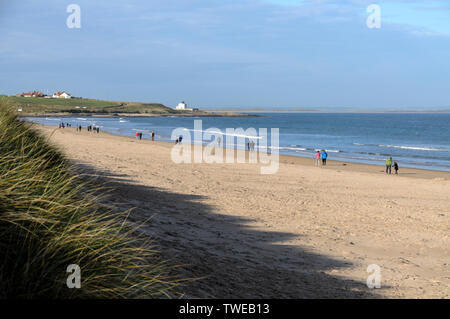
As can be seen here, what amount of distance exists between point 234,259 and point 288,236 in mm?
2413

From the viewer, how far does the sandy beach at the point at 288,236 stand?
19.8ft

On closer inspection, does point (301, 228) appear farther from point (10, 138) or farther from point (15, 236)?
point (15, 236)

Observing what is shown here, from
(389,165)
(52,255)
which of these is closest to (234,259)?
(52,255)

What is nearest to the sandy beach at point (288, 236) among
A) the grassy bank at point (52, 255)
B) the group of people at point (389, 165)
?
the grassy bank at point (52, 255)

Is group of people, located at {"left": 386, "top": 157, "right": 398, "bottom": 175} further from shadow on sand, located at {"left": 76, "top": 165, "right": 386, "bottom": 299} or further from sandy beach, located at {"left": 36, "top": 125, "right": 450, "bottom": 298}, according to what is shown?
shadow on sand, located at {"left": 76, "top": 165, "right": 386, "bottom": 299}

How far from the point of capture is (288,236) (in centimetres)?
891

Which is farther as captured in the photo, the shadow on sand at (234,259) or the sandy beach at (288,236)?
the sandy beach at (288,236)

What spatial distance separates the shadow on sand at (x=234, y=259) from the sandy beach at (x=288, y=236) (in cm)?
2

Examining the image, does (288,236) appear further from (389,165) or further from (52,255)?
(389,165)

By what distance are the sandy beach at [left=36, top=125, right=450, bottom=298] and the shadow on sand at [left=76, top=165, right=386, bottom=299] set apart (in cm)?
2

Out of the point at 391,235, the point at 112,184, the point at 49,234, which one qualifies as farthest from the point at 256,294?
the point at 112,184

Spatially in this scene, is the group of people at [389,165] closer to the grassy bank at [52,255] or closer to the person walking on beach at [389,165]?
the person walking on beach at [389,165]

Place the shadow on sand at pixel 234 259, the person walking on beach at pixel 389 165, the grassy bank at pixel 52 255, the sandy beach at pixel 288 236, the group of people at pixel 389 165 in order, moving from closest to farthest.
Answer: the grassy bank at pixel 52 255 < the shadow on sand at pixel 234 259 < the sandy beach at pixel 288 236 < the group of people at pixel 389 165 < the person walking on beach at pixel 389 165

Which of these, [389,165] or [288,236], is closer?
[288,236]
